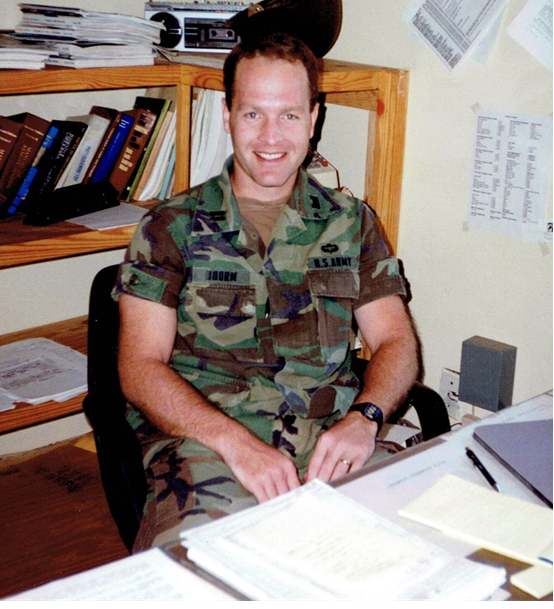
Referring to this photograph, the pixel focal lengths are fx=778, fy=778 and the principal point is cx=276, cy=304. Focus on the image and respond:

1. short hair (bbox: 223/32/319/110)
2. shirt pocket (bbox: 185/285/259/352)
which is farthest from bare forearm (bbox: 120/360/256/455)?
short hair (bbox: 223/32/319/110)

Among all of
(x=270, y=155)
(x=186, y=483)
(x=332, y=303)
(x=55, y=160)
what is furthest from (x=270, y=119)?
(x=186, y=483)

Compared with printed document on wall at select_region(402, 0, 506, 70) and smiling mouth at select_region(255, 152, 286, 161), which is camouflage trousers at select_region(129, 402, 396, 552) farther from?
printed document on wall at select_region(402, 0, 506, 70)

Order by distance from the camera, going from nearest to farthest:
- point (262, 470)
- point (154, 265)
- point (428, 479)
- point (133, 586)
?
1. point (133, 586)
2. point (428, 479)
3. point (262, 470)
4. point (154, 265)

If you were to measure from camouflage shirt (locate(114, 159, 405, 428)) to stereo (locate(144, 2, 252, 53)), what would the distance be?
0.59 metres

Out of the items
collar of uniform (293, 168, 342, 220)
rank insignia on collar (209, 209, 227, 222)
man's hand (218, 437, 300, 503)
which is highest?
collar of uniform (293, 168, 342, 220)

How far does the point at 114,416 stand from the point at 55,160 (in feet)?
2.76

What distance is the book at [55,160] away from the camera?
1993mm

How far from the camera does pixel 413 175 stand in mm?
2078

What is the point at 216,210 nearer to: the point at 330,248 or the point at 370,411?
the point at 330,248

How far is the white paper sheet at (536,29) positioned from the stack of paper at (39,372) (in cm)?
135

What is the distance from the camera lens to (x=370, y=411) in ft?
5.02

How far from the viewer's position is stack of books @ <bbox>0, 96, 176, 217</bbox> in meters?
1.96

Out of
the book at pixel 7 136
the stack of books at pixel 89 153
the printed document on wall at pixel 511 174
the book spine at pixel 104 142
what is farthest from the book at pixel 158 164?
the printed document on wall at pixel 511 174

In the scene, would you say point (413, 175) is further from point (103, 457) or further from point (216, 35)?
point (103, 457)
